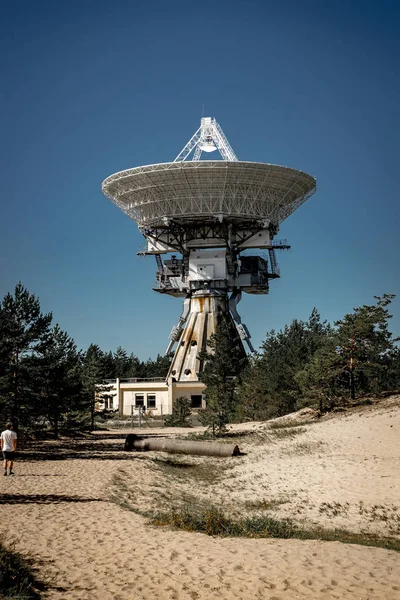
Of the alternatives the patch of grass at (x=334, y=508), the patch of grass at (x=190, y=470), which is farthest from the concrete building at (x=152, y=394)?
the patch of grass at (x=334, y=508)

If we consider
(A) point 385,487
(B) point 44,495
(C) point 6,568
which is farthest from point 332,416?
(C) point 6,568

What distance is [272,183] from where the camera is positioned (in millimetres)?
62719

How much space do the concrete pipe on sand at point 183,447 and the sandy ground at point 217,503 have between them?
0.97 m

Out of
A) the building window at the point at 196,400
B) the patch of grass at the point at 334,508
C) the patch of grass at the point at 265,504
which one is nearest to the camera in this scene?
the patch of grass at the point at 334,508

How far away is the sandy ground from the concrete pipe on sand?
0.97 meters

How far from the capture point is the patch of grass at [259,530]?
1367cm

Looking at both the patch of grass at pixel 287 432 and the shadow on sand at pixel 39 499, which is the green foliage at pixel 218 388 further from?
the shadow on sand at pixel 39 499

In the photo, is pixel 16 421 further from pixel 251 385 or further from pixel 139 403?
pixel 139 403

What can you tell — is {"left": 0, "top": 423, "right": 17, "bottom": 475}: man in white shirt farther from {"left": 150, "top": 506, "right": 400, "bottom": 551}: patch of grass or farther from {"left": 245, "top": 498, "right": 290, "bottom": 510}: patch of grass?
{"left": 150, "top": 506, "right": 400, "bottom": 551}: patch of grass

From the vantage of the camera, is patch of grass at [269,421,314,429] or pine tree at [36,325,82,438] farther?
patch of grass at [269,421,314,429]

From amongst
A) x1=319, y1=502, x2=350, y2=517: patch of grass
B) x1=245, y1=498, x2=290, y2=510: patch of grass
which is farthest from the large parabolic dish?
x1=319, y1=502, x2=350, y2=517: patch of grass

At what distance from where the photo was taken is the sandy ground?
9.98 meters

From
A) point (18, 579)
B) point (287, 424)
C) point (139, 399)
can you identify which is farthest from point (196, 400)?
point (18, 579)

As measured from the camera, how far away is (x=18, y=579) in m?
9.41
